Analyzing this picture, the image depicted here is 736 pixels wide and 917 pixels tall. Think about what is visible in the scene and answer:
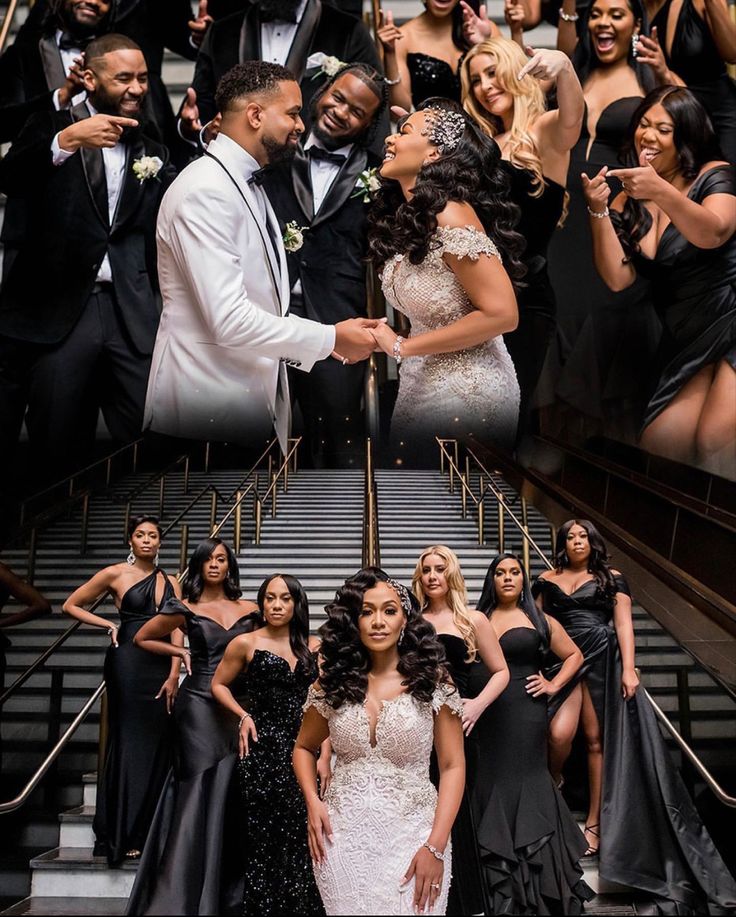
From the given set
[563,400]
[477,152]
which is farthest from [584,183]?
[563,400]

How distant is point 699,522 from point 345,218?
200cm

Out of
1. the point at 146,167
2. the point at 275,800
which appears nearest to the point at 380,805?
the point at 275,800

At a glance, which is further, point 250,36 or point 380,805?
point 250,36

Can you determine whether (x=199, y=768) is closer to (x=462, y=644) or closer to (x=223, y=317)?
(x=462, y=644)

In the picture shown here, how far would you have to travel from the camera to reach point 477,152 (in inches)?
180

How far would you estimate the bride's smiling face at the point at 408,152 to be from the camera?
4.54 m

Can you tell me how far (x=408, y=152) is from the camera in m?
4.55

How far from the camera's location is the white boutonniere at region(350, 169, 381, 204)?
4617mm

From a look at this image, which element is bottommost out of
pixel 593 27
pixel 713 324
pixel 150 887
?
pixel 150 887

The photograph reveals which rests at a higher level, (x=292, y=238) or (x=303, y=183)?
(x=303, y=183)

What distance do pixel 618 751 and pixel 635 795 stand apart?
0.17 m

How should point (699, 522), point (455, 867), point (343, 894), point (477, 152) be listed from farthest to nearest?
point (699, 522) → point (477, 152) → point (455, 867) → point (343, 894)

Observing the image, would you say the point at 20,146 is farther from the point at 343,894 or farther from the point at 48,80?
the point at 343,894

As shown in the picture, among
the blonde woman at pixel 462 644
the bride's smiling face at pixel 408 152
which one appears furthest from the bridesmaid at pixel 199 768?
the bride's smiling face at pixel 408 152
